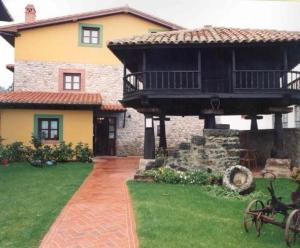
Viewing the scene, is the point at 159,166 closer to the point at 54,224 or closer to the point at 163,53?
the point at 163,53

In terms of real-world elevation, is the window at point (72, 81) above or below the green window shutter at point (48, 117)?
above

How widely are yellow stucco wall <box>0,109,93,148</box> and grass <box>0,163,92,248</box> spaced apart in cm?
358

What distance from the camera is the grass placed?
528 centimetres

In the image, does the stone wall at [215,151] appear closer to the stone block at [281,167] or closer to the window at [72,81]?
the stone block at [281,167]

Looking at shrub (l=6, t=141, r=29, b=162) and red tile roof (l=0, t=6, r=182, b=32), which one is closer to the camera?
shrub (l=6, t=141, r=29, b=162)

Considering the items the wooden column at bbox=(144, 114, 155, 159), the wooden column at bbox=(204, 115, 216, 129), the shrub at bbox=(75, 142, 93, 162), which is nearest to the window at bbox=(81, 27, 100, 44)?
the shrub at bbox=(75, 142, 93, 162)

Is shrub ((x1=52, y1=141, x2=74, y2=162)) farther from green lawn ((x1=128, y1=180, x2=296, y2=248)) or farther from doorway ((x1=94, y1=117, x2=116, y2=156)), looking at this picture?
green lawn ((x1=128, y1=180, x2=296, y2=248))

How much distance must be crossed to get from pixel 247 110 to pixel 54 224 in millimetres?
9721

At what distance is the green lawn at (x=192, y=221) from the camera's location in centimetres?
496

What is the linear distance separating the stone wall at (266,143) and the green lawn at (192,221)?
3788 mm

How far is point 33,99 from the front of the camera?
16391mm

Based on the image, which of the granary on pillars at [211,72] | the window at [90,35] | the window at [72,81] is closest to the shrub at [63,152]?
the window at [72,81]

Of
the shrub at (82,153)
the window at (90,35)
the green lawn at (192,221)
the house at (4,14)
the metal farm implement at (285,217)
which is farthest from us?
the window at (90,35)

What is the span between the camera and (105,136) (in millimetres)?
19297
